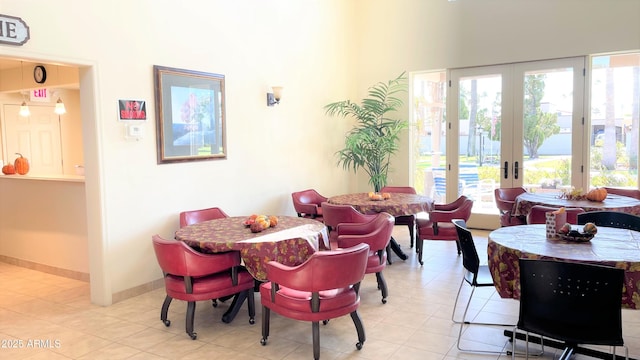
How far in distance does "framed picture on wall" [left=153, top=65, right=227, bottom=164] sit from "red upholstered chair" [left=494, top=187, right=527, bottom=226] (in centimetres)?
356

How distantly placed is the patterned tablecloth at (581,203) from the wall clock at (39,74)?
589cm

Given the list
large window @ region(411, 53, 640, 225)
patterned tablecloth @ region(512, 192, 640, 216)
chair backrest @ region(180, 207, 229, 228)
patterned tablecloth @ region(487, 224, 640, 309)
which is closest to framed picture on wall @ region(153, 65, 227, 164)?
chair backrest @ region(180, 207, 229, 228)

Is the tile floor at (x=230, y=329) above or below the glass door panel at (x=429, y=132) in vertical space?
below

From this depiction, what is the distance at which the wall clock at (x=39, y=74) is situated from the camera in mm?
5802

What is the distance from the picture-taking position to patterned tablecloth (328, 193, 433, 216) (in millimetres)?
5375

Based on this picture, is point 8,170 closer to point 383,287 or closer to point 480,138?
point 383,287

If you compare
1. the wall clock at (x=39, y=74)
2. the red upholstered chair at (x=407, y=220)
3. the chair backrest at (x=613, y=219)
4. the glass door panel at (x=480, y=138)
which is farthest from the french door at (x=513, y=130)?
the wall clock at (x=39, y=74)

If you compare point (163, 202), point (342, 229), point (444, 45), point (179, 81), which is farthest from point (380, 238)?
point (444, 45)

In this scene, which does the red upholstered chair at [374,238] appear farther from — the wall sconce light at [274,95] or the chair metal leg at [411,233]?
the wall sconce light at [274,95]

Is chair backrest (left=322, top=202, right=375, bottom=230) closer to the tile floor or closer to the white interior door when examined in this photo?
the tile floor

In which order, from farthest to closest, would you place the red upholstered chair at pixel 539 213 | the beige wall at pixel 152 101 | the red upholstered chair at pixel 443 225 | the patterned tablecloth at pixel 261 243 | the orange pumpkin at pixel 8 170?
the orange pumpkin at pixel 8 170 → the red upholstered chair at pixel 443 225 → the red upholstered chair at pixel 539 213 → the beige wall at pixel 152 101 → the patterned tablecloth at pixel 261 243

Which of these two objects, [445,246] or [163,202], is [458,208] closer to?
[445,246]

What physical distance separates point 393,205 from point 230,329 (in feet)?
7.92

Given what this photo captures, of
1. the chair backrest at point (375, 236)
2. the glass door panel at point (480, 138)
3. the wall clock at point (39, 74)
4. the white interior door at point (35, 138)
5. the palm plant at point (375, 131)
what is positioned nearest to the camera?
the chair backrest at point (375, 236)
